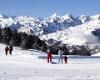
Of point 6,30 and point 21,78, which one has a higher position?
point 6,30

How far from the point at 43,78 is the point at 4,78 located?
6.88ft

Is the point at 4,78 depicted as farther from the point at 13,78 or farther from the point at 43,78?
the point at 43,78

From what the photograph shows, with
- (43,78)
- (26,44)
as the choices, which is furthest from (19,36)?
(43,78)

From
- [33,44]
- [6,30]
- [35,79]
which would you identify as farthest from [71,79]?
[6,30]

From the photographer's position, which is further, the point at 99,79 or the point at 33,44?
the point at 33,44

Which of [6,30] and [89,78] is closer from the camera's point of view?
[89,78]

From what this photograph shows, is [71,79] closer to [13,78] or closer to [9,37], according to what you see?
[13,78]

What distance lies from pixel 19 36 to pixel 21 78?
77630mm

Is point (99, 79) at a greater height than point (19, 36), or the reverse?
point (19, 36)

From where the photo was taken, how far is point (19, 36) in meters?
97.3

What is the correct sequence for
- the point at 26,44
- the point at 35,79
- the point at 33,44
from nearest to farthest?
the point at 35,79 → the point at 26,44 → the point at 33,44

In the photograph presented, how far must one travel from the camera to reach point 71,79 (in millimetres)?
19891

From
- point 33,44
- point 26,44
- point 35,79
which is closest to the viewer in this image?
point 35,79

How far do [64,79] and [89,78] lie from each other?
60.2 inches
